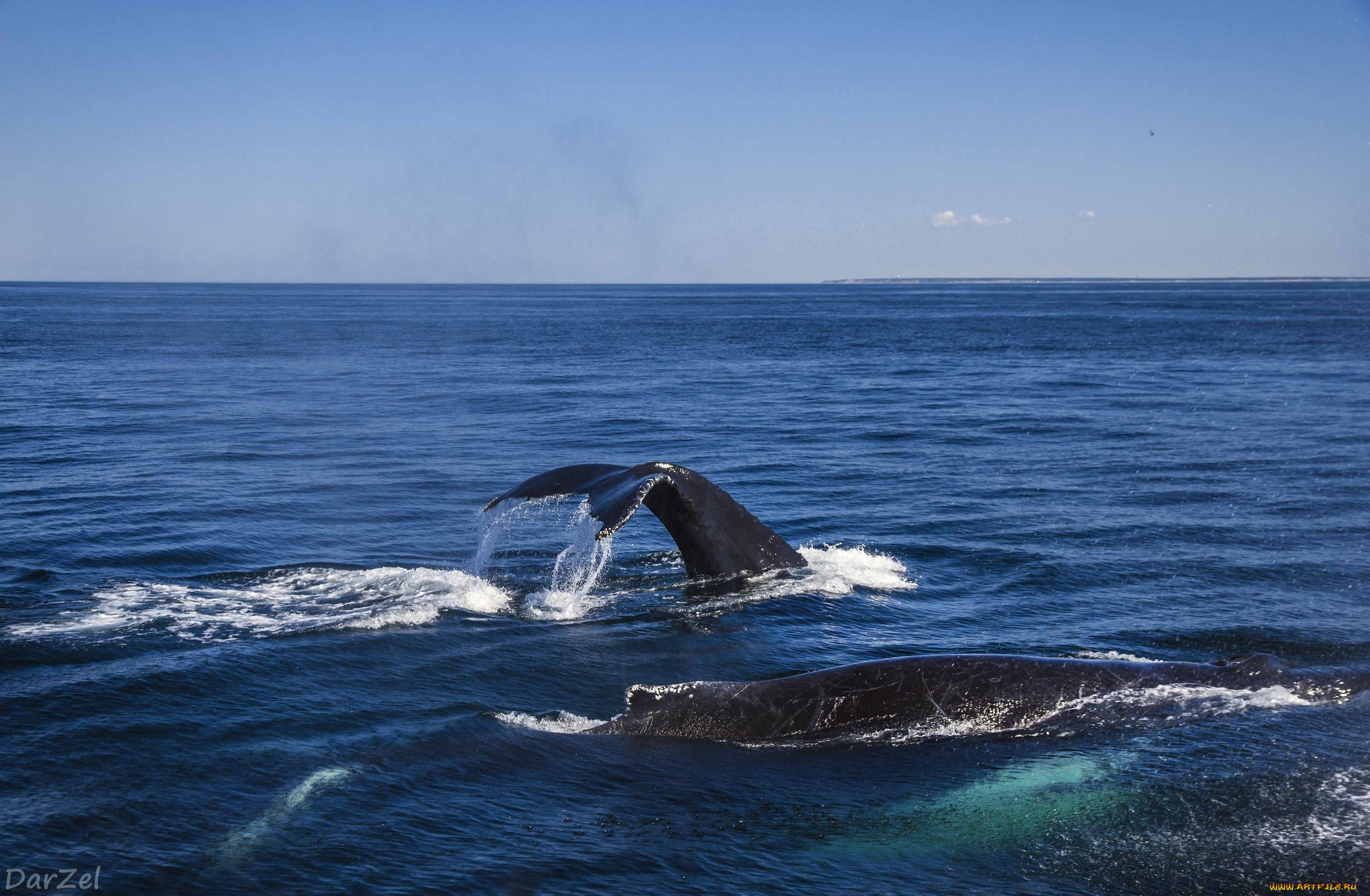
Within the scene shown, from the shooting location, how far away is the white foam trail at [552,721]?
7387 mm

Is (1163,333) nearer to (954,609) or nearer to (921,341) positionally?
(921,341)

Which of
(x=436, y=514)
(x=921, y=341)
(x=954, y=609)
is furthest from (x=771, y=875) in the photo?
(x=921, y=341)

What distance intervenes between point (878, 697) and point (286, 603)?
6.02 m

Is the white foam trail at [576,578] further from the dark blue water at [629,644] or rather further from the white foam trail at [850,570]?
the white foam trail at [850,570]

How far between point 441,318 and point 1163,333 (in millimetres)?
54288

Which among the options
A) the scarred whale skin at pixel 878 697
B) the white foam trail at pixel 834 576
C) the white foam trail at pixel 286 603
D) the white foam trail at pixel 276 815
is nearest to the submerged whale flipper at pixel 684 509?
the white foam trail at pixel 834 576

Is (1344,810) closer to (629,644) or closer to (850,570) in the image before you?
(629,644)

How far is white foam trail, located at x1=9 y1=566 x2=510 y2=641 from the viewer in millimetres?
9523

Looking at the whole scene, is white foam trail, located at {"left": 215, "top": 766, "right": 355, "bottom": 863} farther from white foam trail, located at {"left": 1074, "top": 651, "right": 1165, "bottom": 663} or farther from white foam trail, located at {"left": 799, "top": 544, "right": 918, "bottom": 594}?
white foam trail, located at {"left": 1074, "top": 651, "right": 1165, "bottom": 663}

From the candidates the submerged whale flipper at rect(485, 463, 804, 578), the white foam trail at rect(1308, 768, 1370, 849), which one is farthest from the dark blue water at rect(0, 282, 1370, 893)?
the submerged whale flipper at rect(485, 463, 804, 578)

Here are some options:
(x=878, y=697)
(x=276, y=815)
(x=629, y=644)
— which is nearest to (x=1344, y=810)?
(x=878, y=697)

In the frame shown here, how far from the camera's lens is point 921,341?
2434 inches

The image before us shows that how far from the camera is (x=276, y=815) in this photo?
6.09m

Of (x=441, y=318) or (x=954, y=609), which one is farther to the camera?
(x=441, y=318)
